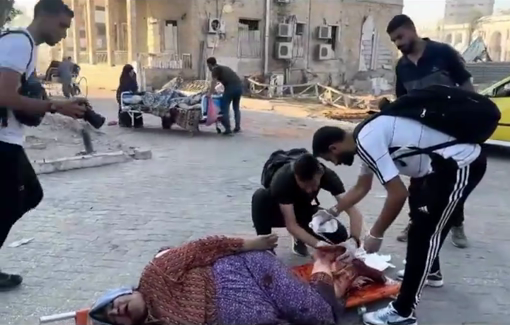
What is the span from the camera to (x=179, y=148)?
9250 millimetres

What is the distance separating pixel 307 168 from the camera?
11.0 ft

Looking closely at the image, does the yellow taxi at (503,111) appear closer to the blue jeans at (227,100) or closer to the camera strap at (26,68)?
the blue jeans at (227,100)

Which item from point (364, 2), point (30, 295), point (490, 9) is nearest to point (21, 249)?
point (30, 295)

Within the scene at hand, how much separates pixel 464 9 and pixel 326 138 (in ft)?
208

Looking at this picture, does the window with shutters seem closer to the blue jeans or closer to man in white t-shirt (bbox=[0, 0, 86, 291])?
the blue jeans

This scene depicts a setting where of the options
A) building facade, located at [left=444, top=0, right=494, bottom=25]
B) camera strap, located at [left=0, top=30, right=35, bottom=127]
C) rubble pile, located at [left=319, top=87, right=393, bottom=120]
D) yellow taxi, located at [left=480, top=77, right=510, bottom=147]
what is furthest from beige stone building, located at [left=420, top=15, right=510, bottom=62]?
camera strap, located at [left=0, top=30, right=35, bottom=127]

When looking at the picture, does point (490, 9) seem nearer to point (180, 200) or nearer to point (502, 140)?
point (502, 140)

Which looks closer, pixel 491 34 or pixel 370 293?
pixel 370 293

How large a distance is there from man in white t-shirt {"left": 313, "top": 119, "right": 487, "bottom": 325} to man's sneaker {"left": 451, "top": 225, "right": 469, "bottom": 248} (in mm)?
1708

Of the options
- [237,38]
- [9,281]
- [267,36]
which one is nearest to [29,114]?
[9,281]

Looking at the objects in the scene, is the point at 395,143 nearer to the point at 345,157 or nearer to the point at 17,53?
the point at 345,157

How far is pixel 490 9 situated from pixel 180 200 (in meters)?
61.4

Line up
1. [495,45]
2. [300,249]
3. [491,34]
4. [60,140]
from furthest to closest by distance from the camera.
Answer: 1. [491,34]
2. [495,45]
3. [60,140]
4. [300,249]

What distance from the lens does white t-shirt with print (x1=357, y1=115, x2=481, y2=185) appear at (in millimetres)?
2650
